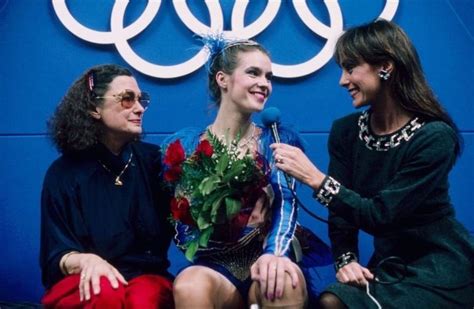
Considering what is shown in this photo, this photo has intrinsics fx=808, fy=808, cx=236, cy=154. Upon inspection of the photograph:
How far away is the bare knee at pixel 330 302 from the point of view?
2.74m

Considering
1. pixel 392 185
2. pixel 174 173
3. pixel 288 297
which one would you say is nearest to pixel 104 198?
pixel 174 173

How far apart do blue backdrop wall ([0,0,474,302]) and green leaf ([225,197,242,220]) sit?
122cm

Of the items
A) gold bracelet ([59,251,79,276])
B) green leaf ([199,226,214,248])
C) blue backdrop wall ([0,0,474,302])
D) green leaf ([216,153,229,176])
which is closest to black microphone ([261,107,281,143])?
green leaf ([216,153,229,176])

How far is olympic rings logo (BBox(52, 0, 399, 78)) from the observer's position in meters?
4.07

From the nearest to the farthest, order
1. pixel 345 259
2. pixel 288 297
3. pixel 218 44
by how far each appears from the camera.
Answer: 1. pixel 288 297
2. pixel 345 259
3. pixel 218 44

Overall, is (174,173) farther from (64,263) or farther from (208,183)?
(64,263)

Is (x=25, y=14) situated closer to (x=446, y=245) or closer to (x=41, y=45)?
(x=41, y=45)

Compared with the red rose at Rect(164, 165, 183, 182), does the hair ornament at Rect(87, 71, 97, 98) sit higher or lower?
higher

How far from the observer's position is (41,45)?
13.7 feet

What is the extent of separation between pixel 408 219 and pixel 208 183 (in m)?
0.72

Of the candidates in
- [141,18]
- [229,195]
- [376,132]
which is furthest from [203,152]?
[141,18]

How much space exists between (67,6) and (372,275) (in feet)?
7.35

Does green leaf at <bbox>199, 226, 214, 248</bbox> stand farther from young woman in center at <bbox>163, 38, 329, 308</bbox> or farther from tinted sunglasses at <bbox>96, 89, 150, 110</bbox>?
tinted sunglasses at <bbox>96, 89, 150, 110</bbox>

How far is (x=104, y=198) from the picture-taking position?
315 cm
